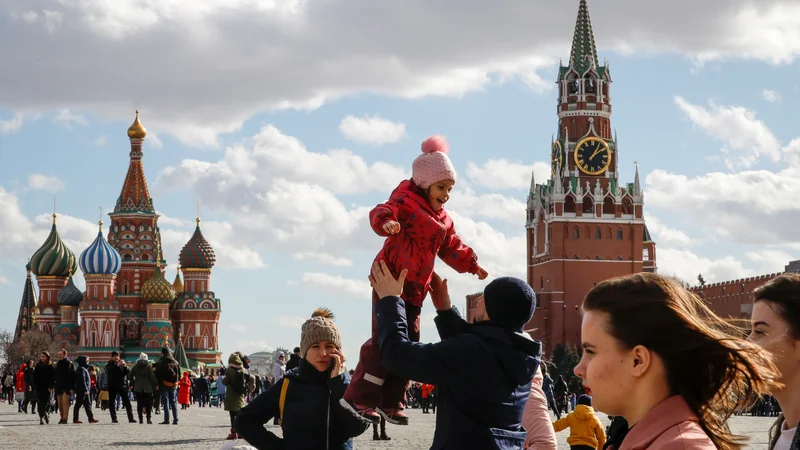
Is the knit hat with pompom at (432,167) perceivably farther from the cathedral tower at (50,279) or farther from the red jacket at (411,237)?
the cathedral tower at (50,279)

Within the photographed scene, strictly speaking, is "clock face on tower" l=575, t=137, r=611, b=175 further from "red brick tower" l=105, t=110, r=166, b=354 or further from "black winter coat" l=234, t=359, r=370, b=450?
"black winter coat" l=234, t=359, r=370, b=450

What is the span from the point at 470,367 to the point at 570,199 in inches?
3546

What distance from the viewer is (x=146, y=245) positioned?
3725 inches

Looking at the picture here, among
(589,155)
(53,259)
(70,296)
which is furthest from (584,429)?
(53,259)

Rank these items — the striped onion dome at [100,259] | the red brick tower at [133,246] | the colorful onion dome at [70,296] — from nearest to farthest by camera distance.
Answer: the striped onion dome at [100,259]
the red brick tower at [133,246]
the colorful onion dome at [70,296]

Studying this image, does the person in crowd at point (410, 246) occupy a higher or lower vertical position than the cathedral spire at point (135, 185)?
lower

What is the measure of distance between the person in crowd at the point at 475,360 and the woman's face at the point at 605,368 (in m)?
1.58

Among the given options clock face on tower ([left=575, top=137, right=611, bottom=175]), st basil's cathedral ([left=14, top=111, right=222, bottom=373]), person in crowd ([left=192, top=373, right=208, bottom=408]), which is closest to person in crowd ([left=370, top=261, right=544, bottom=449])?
person in crowd ([left=192, top=373, right=208, bottom=408])

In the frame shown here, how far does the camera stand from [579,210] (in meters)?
92.8

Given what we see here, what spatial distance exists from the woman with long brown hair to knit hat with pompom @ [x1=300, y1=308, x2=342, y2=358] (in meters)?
2.61

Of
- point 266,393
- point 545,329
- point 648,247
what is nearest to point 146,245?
point 545,329

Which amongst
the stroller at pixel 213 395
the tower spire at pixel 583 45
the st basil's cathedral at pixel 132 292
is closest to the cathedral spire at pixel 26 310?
the st basil's cathedral at pixel 132 292

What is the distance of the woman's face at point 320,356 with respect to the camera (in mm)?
5121

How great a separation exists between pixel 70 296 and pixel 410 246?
310 feet
